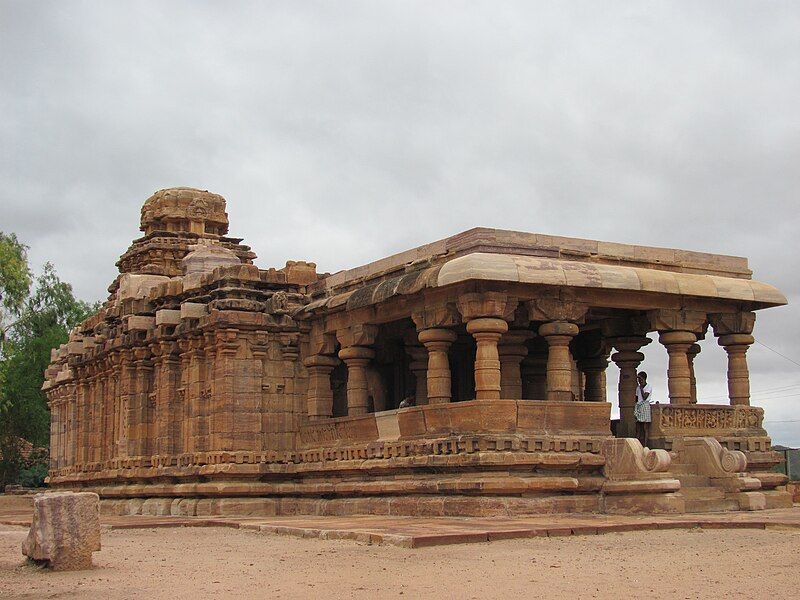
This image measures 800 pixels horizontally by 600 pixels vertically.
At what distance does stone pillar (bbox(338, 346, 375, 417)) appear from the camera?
19750 mm

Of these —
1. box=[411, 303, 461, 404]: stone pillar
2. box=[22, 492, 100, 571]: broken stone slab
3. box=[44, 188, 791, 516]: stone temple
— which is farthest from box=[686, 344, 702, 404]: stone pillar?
box=[22, 492, 100, 571]: broken stone slab

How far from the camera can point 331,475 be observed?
1970 cm

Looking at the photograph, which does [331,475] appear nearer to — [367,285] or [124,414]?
[367,285]

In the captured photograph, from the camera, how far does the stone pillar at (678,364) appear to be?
1812cm

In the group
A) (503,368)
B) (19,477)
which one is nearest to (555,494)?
(503,368)

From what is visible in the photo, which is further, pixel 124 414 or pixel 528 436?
pixel 124 414

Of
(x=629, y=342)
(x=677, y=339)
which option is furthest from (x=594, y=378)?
(x=677, y=339)

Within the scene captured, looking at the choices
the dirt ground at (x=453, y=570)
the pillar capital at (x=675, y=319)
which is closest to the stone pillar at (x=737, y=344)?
the pillar capital at (x=675, y=319)

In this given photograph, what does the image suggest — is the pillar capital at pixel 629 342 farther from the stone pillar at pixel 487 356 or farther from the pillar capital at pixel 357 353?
the stone pillar at pixel 487 356

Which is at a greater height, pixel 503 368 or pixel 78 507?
pixel 503 368

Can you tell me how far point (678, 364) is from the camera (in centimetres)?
1822

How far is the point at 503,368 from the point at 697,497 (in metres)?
4.19

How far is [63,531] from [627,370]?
12.1 metres

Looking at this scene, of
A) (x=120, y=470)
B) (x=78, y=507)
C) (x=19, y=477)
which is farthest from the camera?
(x=19, y=477)
